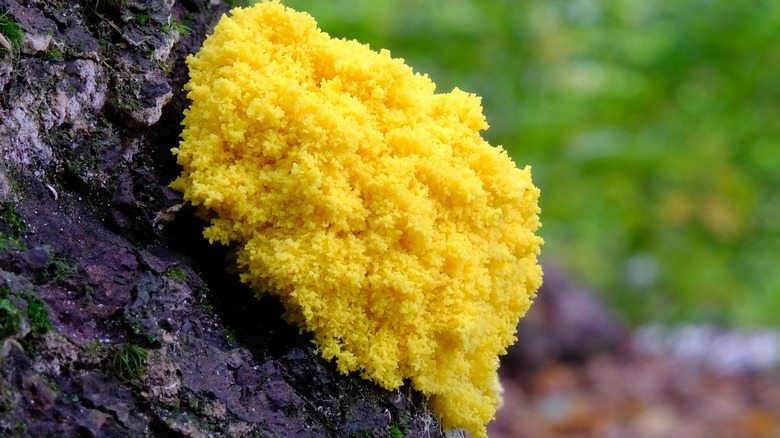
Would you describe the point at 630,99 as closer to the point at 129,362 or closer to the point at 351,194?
the point at 351,194

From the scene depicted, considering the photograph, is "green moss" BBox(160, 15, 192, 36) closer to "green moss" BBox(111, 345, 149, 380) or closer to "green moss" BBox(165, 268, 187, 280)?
"green moss" BBox(165, 268, 187, 280)

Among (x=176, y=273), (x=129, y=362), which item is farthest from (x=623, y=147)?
(x=129, y=362)

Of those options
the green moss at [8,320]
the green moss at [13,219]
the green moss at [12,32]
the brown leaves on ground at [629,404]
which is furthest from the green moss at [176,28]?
the brown leaves on ground at [629,404]

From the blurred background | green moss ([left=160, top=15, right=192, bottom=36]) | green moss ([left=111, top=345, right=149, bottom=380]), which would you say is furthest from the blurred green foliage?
green moss ([left=111, top=345, right=149, bottom=380])

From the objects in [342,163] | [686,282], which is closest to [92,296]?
[342,163]

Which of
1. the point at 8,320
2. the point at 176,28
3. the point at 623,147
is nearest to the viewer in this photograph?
the point at 8,320
